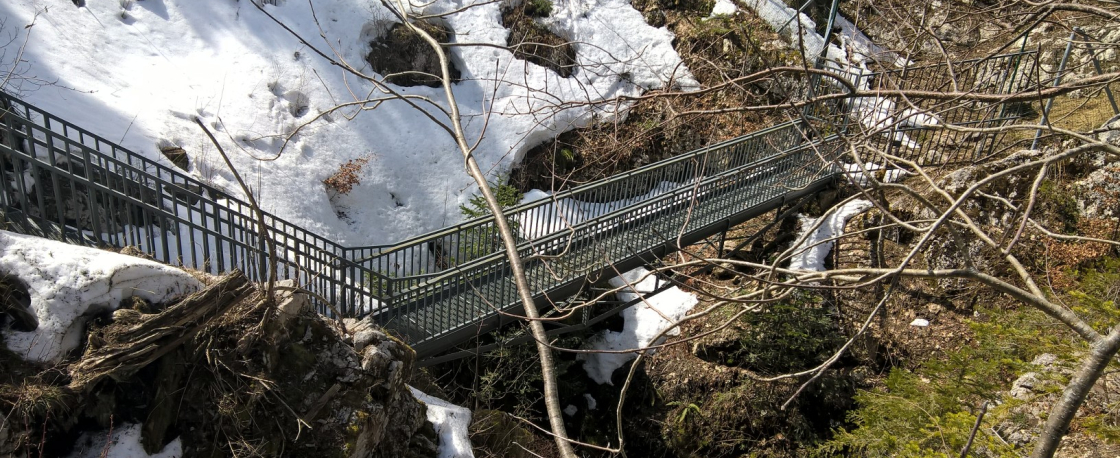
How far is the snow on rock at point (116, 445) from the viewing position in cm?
473

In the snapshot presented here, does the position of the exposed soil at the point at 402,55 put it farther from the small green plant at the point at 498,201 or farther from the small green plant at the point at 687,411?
the small green plant at the point at 687,411

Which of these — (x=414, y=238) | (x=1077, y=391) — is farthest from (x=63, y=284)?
(x=1077, y=391)

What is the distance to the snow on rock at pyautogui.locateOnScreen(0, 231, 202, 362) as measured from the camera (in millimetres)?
4625

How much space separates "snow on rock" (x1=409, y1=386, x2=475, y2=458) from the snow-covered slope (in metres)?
4.04

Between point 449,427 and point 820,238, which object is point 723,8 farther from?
point 449,427

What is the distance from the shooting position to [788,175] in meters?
9.83

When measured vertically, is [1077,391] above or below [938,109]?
below

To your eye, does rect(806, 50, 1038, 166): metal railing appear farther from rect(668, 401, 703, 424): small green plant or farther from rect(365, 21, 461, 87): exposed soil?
rect(365, 21, 461, 87): exposed soil

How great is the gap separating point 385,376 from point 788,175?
649cm

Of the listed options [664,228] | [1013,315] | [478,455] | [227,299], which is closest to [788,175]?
[664,228]

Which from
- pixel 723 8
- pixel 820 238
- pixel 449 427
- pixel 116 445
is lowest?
pixel 449 427

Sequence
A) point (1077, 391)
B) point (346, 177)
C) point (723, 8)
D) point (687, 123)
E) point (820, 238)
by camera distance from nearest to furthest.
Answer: point (1077, 391) < point (820, 238) < point (346, 177) < point (687, 123) < point (723, 8)

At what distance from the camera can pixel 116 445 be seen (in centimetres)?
481

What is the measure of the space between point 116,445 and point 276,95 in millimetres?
7774
